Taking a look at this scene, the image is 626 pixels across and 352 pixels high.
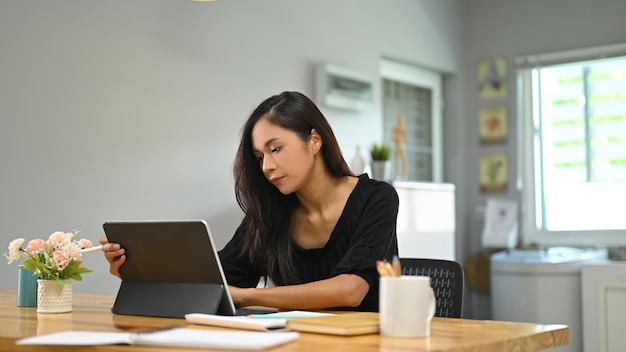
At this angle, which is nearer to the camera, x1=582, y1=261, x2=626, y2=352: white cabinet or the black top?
the black top

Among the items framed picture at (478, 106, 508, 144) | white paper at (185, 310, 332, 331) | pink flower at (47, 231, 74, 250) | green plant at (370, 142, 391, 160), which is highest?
framed picture at (478, 106, 508, 144)

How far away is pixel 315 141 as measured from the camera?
2.17m

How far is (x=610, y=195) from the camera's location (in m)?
4.92

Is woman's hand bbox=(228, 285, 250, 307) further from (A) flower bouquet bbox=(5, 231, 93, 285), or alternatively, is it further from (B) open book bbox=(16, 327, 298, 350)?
(B) open book bbox=(16, 327, 298, 350)

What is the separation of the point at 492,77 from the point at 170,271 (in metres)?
3.97

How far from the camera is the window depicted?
4906 mm

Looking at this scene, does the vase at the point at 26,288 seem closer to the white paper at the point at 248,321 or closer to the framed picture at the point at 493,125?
the white paper at the point at 248,321

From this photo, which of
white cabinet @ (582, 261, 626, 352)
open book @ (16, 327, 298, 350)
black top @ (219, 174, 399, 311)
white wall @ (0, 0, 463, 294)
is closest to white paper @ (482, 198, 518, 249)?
white cabinet @ (582, 261, 626, 352)

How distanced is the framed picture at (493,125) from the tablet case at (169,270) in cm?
379

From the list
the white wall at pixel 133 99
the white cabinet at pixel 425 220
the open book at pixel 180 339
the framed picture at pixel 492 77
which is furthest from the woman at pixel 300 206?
the framed picture at pixel 492 77

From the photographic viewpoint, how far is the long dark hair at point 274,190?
2.15 m

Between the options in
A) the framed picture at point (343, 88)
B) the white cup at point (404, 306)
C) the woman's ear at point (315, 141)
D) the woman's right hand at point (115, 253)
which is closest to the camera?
the white cup at point (404, 306)

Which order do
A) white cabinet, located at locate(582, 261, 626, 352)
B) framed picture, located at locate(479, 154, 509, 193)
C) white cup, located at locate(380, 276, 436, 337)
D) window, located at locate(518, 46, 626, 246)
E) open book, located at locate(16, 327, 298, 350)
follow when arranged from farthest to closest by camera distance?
framed picture, located at locate(479, 154, 509, 193) → window, located at locate(518, 46, 626, 246) → white cabinet, located at locate(582, 261, 626, 352) → white cup, located at locate(380, 276, 436, 337) → open book, located at locate(16, 327, 298, 350)

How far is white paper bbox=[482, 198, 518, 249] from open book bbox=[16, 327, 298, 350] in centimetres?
389
